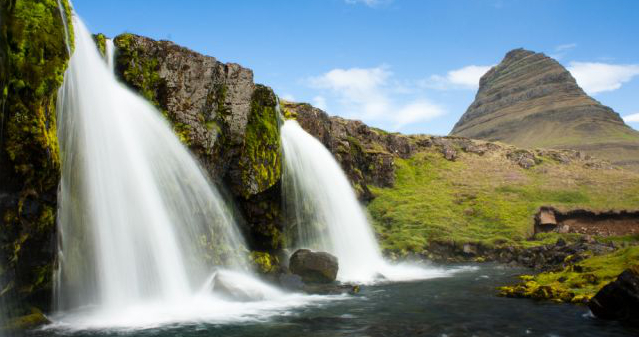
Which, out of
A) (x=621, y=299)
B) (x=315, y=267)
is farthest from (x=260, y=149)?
(x=621, y=299)

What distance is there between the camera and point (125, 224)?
19.2m

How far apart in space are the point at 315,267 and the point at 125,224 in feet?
39.5

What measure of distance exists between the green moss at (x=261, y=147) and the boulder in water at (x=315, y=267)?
5.43m

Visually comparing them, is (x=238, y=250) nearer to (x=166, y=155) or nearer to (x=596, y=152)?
(x=166, y=155)

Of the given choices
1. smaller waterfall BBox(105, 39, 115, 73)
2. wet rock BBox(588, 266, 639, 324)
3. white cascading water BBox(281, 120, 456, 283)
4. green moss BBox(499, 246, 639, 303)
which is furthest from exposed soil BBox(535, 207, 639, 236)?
smaller waterfall BBox(105, 39, 115, 73)

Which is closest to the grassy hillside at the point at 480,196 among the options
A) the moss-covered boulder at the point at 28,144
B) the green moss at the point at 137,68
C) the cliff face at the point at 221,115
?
the cliff face at the point at 221,115

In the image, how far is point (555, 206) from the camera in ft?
193

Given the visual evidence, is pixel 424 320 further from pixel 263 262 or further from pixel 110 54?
pixel 110 54

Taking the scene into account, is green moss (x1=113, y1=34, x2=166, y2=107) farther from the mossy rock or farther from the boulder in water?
the mossy rock

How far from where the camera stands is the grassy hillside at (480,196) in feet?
168

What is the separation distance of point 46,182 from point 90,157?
329 centimetres

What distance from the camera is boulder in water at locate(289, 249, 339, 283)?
27.1m

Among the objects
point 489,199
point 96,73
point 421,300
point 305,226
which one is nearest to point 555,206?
point 489,199

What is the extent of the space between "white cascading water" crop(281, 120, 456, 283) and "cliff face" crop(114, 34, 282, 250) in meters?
3.47
